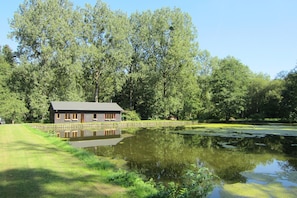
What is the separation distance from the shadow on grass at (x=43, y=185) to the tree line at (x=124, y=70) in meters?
29.4

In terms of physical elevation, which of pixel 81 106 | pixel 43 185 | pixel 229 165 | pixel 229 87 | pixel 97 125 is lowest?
pixel 229 165

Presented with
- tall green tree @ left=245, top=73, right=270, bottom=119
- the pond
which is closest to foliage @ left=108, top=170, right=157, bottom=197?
the pond

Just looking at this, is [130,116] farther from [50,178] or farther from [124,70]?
[50,178]

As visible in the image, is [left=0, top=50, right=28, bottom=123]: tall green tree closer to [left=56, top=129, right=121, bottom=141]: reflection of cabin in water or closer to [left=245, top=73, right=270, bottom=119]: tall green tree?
[left=56, top=129, right=121, bottom=141]: reflection of cabin in water

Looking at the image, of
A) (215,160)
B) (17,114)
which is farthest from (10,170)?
(17,114)

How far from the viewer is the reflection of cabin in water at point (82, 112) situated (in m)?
36.1

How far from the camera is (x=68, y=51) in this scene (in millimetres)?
39656

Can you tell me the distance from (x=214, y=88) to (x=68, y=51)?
104ft

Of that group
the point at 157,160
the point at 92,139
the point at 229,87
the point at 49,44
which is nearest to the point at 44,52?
the point at 49,44

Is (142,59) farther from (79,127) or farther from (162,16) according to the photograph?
(79,127)

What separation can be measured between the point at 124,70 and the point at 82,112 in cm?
1296

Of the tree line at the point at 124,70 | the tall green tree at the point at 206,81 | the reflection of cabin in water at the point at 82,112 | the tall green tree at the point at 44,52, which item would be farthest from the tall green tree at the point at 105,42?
the tall green tree at the point at 206,81

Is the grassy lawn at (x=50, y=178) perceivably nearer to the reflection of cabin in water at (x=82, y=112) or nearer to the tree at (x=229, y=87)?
the reflection of cabin in water at (x=82, y=112)

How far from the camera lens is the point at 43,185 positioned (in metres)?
6.73
